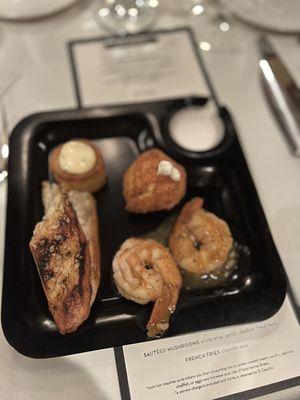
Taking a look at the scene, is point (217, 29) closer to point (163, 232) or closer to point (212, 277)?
point (163, 232)

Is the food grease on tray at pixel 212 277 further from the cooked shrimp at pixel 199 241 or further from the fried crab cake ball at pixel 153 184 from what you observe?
the fried crab cake ball at pixel 153 184

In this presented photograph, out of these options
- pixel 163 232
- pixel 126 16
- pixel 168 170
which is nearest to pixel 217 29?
pixel 126 16

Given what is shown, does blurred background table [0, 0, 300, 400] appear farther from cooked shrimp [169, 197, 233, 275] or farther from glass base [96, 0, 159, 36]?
cooked shrimp [169, 197, 233, 275]

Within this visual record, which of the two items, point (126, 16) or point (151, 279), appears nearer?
point (151, 279)

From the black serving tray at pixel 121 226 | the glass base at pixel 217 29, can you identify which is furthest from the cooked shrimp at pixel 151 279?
the glass base at pixel 217 29

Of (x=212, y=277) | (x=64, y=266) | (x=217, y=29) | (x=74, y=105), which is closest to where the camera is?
(x=64, y=266)

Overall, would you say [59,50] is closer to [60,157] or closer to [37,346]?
[60,157]
